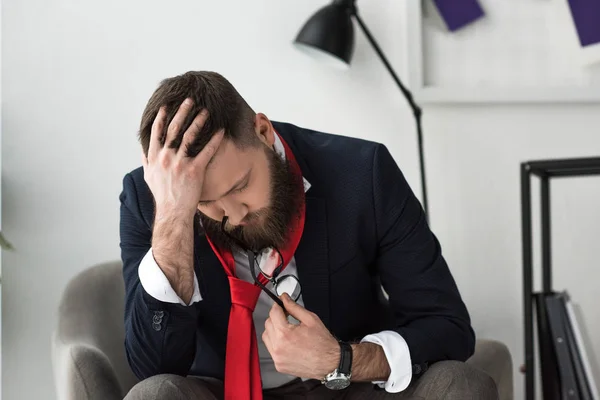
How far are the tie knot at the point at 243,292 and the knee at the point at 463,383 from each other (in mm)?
357

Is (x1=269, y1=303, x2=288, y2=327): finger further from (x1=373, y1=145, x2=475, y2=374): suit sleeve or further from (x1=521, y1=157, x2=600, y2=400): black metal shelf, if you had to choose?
(x1=521, y1=157, x2=600, y2=400): black metal shelf

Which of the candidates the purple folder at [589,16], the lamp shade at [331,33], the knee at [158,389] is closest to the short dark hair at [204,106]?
the knee at [158,389]

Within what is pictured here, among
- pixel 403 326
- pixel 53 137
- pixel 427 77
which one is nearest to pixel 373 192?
pixel 403 326

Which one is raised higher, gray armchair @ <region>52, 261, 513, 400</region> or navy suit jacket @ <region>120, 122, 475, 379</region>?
navy suit jacket @ <region>120, 122, 475, 379</region>

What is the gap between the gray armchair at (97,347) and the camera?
161 centimetres

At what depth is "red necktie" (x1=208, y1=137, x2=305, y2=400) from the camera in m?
1.57

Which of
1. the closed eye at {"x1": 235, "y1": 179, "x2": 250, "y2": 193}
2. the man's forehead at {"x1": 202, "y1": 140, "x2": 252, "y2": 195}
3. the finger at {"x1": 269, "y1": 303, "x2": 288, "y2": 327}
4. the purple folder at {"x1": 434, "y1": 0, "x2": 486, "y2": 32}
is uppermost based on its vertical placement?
the purple folder at {"x1": 434, "y1": 0, "x2": 486, "y2": 32}

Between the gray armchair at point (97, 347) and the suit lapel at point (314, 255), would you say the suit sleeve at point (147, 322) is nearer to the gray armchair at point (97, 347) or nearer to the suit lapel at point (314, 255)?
the gray armchair at point (97, 347)

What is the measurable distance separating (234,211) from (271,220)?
96 millimetres

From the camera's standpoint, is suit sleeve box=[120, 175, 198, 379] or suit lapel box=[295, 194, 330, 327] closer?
suit sleeve box=[120, 175, 198, 379]

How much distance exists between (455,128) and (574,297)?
60cm

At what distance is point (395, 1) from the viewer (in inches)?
91.6

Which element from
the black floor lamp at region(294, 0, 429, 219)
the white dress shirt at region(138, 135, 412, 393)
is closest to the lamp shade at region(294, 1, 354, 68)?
the black floor lamp at region(294, 0, 429, 219)

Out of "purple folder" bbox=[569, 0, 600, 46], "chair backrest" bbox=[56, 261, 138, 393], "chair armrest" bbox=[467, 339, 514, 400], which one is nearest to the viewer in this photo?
"chair backrest" bbox=[56, 261, 138, 393]
